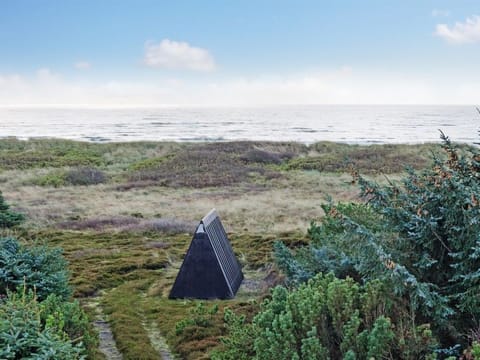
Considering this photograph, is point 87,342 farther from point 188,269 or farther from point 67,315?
point 188,269

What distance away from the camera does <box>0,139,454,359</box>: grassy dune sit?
43.6ft

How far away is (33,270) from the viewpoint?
11.2 meters

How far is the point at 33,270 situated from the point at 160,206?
73.9 feet

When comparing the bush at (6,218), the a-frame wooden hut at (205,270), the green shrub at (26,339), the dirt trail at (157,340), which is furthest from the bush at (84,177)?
the green shrub at (26,339)

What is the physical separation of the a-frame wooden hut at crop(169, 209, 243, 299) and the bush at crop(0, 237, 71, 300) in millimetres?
3407

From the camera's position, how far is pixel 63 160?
55.8 meters

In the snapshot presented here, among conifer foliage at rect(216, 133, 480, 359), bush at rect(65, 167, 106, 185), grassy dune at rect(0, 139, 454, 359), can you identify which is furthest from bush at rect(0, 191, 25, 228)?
bush at rect(65, 167, 106, 185)

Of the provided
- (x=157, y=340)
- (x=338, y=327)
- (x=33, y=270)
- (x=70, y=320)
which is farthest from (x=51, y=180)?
(x=338, y=327)

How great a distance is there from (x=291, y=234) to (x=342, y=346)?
676 inches

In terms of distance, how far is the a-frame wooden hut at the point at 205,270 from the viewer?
13.6 m

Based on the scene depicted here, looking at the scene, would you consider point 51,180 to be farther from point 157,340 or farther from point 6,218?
point 157,340

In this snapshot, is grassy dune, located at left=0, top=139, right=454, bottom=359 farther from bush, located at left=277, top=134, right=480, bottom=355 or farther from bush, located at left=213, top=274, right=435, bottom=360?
bush, located at left=213, top=274, right=435, bottom=360

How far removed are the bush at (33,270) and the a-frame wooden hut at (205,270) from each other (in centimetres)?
341

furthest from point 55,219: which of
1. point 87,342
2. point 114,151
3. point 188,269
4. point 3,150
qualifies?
point 3,150
